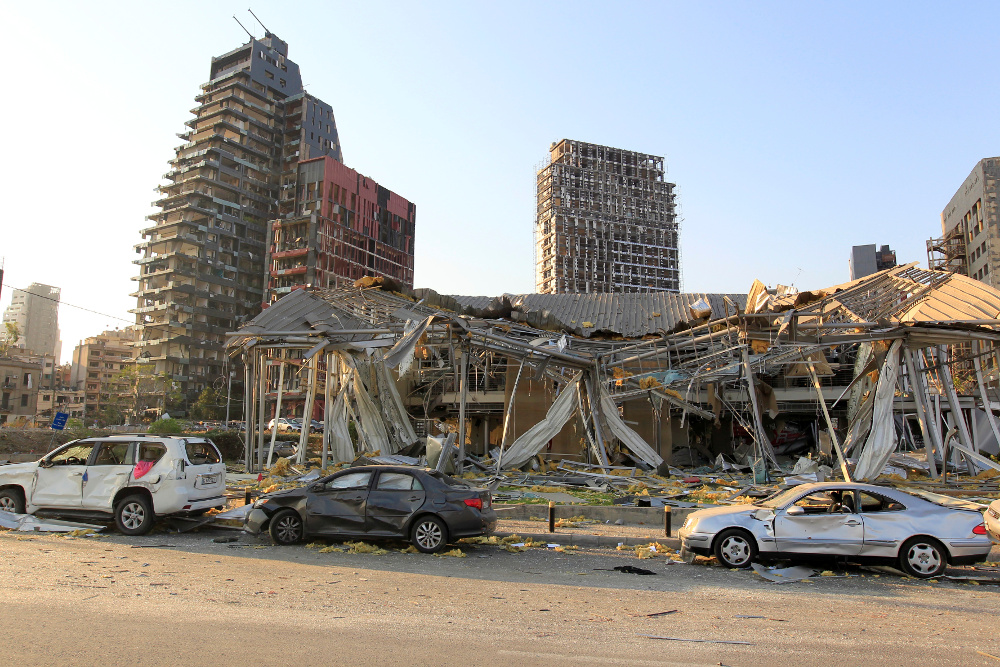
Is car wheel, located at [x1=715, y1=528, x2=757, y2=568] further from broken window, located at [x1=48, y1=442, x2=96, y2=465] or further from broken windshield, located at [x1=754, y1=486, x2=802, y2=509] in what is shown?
broken window, located at [x1=48, y1=442, x2=96, y2=465]

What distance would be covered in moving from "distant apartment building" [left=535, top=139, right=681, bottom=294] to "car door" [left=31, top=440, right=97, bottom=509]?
85.7 metres

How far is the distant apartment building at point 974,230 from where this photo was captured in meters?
54.4

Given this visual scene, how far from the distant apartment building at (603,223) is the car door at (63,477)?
85.7 metres

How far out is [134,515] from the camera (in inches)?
466

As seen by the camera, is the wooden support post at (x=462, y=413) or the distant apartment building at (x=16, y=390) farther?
the distant apartment building at (x=16, y=390)

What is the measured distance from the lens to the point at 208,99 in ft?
308

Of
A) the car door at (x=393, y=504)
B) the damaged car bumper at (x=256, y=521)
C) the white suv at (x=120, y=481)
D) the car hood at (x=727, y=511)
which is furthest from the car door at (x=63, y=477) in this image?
the car hood at (x=727, y=511)

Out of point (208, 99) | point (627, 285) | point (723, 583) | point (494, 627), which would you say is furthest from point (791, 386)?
point (208, 99)

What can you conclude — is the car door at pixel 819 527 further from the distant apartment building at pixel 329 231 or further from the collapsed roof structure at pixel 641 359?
the distant apartment building at pixel 329 231

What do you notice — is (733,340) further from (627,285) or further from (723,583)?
(627,285)

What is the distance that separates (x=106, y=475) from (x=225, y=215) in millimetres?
84368

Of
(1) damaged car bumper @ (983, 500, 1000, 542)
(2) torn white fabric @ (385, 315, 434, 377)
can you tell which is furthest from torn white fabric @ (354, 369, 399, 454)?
(1) damaged car bumper @ (983, 500, 1000, 542)

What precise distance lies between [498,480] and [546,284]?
81.5 meters

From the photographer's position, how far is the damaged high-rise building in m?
84.1
